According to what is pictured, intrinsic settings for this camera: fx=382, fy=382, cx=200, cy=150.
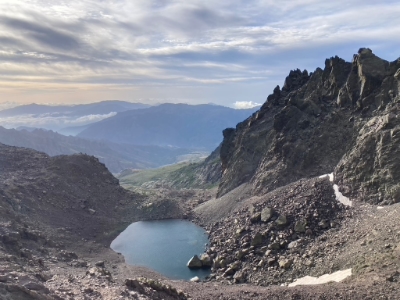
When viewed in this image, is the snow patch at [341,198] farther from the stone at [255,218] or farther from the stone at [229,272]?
the stone at [229,272]

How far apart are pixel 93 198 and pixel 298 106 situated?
2102 inches

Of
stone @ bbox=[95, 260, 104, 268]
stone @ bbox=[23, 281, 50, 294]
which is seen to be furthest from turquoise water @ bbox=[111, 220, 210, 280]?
stone @ bbox=[23, 281, 50, 294]

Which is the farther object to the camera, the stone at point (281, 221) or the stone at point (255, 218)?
the stone at point (255, 218)

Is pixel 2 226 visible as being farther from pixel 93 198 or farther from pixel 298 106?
pixel 298 106

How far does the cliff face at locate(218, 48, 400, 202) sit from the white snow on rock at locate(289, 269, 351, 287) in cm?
1689

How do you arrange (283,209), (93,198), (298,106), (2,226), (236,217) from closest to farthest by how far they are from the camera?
1. (2,226)
2. (283,209)
3. (236,217)
4. (298,106)
5. (93,198)

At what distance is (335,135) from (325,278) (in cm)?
3971

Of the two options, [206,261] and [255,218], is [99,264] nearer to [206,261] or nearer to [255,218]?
[206,261]

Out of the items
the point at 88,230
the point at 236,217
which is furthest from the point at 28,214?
the point at 236,217

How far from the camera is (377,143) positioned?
57.1m

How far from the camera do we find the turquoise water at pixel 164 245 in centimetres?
5994

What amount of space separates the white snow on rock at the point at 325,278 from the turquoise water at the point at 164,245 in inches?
659

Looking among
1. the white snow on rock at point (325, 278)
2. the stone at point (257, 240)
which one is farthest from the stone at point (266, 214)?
the white snow on rock at point (325, 278)

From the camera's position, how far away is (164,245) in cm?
7300
